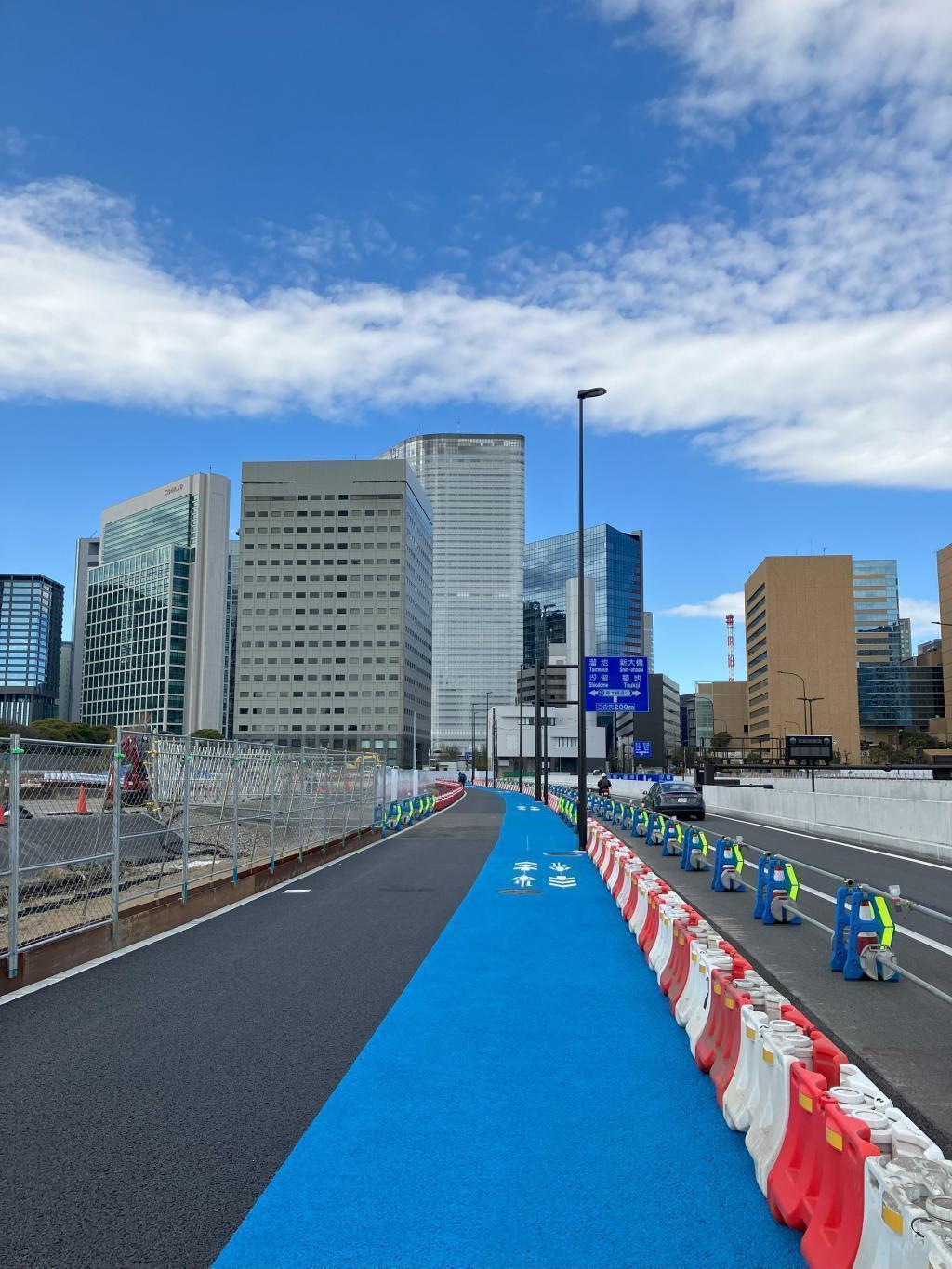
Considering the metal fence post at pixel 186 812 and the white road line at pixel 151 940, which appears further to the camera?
the metal fence post at pixel 186 812

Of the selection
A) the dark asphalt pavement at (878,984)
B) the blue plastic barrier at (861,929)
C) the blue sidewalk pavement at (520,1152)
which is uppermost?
the blue plastic barrier at (861,929)

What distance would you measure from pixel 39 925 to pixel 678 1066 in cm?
656

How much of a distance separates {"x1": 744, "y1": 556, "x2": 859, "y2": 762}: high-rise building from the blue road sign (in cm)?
14656

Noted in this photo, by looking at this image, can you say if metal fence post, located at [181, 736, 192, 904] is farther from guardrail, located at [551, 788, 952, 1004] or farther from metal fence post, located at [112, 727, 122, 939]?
guardrail, located at [551, 788, 952, 1004]

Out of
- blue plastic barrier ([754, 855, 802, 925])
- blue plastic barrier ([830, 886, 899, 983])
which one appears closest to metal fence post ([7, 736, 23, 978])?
blue plastic barrier ([830, 886, 899, 983])

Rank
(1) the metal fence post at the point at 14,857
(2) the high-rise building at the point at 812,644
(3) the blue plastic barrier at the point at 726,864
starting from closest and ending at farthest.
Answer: (1) the metal fence post at the point at 14,857, (3) the blue plastic barrier at the point at 726,864, (2) the high-rise building at the point at 812,644

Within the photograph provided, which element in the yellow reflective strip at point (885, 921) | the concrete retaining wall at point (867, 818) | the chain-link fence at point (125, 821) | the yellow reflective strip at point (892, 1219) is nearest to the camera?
the yellow reflective strip at point (892, 1219)

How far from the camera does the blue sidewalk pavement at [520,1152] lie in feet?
13.4

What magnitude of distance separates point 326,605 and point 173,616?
27118 mm

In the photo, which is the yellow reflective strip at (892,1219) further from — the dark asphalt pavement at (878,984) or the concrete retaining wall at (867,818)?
the concrete retaining wall at (867,818)

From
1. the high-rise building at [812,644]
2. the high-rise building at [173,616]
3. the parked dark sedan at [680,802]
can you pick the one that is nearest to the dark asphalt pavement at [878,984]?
the parked dark sedan at [680,802]

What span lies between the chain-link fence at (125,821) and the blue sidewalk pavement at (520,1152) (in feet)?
12.3

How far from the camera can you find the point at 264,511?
181875 millimetres

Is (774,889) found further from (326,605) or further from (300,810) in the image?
(326,605)
